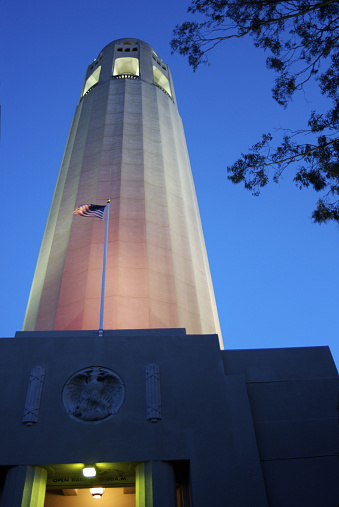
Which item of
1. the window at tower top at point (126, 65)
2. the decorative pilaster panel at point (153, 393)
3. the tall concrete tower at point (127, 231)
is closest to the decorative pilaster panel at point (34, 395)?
the decorative pilaster panel at point (153, 393)

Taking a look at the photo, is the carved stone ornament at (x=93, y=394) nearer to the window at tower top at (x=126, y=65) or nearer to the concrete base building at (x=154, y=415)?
the concrete base building at (x=154, y=415)

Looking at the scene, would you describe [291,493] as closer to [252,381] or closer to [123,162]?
[252,381]

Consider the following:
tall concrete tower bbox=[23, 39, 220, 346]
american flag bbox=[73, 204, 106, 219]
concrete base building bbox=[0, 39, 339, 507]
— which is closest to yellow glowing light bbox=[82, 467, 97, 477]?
concrete base building bbox=[0, 39, 339, 507]

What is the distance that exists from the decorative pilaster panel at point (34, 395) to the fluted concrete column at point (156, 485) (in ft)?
10.1

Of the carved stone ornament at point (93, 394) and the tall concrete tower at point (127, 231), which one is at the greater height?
the tall concrete tower at point (127, 231)

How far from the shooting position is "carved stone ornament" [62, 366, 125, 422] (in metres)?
11.9

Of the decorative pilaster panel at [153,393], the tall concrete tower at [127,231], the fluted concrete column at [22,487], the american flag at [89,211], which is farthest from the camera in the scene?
the tall concrete tower at [127,231]

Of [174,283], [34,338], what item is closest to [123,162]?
[174,283]

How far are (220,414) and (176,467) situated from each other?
70.6 inches

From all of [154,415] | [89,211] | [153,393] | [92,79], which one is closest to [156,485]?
[154,415]

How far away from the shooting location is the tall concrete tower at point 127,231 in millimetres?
17906

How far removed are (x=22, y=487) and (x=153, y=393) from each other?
387 cm

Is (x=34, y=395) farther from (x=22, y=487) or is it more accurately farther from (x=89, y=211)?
(x=89, y=211)

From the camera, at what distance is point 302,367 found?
1385 cm
